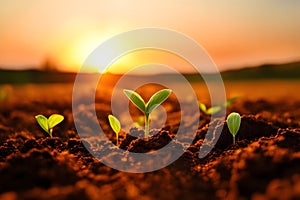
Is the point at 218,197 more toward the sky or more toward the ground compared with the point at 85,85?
more toward the ground

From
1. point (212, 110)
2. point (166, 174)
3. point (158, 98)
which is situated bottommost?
point (166, 174)

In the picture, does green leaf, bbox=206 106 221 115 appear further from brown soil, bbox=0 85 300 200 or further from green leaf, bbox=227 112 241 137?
green leaf, bbox=227 112 241 137

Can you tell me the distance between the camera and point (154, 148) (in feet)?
6.09

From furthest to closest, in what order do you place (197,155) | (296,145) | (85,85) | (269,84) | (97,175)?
(269,84)
(85,85)
(197,155)
(296,145)
(97,175)

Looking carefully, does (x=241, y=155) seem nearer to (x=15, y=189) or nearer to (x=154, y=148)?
(x=154, y=148)

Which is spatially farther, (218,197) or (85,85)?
(85,85)

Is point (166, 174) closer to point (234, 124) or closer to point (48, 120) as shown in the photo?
point (234, 124)

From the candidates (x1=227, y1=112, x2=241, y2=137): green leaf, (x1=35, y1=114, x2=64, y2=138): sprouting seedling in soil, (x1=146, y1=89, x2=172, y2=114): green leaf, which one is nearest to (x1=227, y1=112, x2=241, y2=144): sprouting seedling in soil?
(x1=227, y1=112, x2=241, y2=137): green leaf

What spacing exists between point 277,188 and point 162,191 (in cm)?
42

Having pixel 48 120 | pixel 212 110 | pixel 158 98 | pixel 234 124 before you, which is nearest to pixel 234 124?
pixel 234 124

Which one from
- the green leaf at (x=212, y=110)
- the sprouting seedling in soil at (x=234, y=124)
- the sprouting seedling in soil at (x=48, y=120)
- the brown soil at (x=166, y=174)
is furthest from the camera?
the green leaf at (x=212, y=110)

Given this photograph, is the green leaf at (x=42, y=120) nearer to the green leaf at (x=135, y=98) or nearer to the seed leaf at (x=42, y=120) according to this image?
the seed leaf at (x=42, y=120)

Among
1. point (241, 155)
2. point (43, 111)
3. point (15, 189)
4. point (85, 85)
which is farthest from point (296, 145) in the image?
point (85, 85)

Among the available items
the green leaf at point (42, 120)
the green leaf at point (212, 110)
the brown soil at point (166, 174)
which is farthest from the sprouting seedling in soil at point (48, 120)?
the green leaf at point (212, 110)
